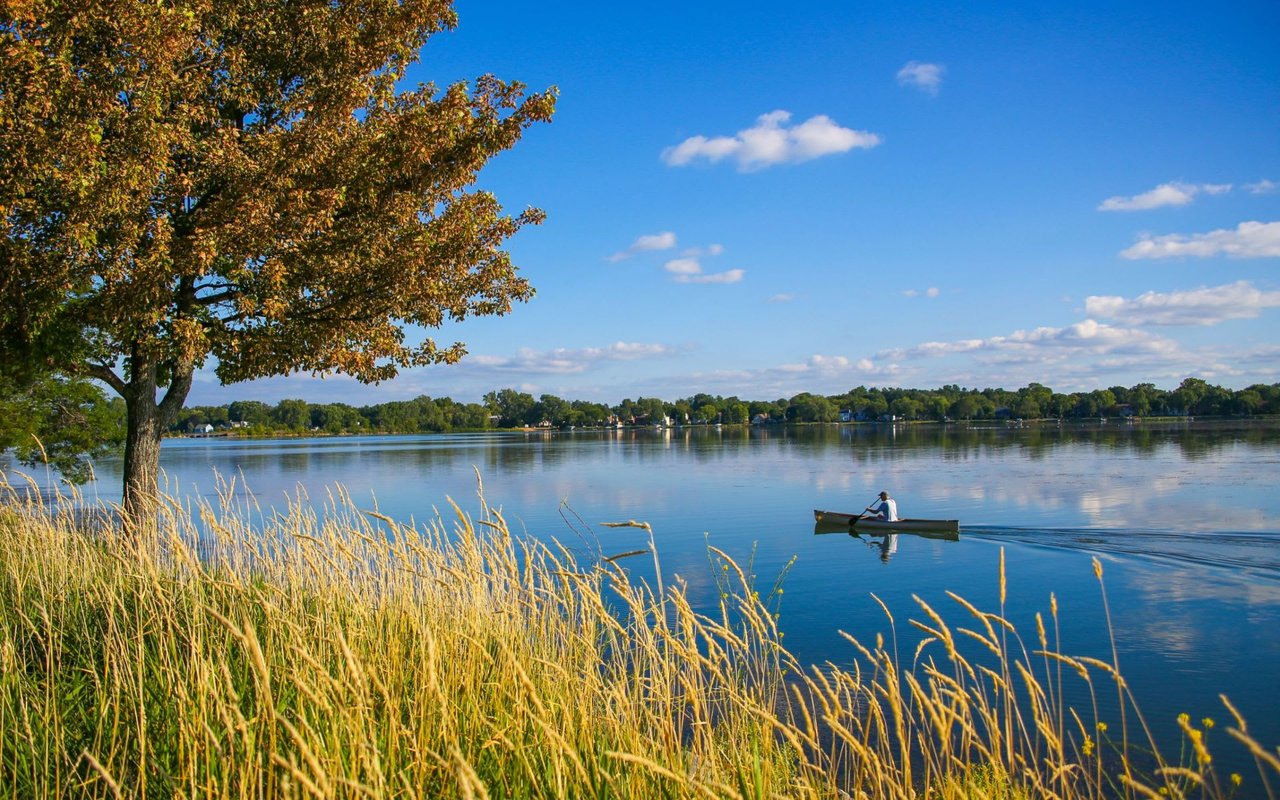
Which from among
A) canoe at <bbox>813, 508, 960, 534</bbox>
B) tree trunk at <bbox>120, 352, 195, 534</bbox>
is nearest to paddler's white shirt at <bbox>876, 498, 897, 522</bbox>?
canoe at <bbox>813, 508, 960, 534</bbox>

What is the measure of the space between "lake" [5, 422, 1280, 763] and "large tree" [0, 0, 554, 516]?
2440mm

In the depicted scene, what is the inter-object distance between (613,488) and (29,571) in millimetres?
35781

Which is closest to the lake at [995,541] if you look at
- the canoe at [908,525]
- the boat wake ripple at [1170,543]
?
the boat wake ripple at [1170,543]

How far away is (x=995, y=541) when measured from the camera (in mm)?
26203

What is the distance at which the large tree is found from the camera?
991 cm

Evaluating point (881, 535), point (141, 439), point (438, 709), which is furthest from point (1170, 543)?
point (141, 439)

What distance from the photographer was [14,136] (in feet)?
31.2

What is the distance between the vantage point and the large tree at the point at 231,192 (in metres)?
9.91

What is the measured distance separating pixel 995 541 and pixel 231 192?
2360cm

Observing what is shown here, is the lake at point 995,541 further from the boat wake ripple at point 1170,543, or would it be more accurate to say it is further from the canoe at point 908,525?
the canoe at point 908,525

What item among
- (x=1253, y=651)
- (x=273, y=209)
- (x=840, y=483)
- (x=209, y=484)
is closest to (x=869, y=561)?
(x=1253, y=651)

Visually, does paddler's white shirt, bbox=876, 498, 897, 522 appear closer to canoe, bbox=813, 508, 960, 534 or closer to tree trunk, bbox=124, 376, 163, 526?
canoe, bbox=813, 508, 960, 534

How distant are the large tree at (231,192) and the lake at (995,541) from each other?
244 cm

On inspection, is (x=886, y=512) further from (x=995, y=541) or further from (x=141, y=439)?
(x=141, y=439)
